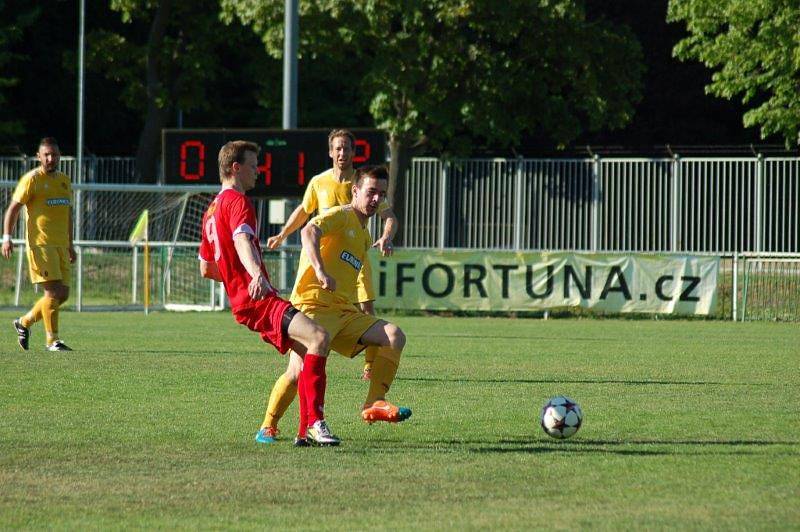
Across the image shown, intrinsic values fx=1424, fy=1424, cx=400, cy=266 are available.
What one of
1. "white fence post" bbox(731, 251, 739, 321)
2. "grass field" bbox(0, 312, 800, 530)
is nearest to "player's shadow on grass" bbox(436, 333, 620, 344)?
"grass field" bbox(0, 312, 800, 530)

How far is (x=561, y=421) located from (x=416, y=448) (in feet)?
3.02

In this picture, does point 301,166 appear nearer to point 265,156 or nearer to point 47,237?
point 265,156

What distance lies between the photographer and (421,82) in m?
32.9

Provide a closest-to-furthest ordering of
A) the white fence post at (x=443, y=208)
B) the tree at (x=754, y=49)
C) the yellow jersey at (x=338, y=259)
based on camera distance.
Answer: the yellow jersey at (x=338, y=259) < the tree at (x=754, y=49) < the white fence post at (x=443, y=208)

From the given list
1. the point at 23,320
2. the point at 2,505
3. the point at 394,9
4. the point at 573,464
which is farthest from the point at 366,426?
the point at 394,9

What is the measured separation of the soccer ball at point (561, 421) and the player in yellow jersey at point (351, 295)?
85 centimetres

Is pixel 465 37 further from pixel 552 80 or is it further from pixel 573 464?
pixel 573 464

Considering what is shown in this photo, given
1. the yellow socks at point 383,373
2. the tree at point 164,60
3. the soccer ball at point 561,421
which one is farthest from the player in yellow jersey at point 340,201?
the tree at point 164,60

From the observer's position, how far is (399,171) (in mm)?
33781

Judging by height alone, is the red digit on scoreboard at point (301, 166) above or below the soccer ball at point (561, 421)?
above

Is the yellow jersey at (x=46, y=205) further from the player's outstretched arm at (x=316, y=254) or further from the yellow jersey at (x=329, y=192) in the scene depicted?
the player's outstretched arm at (x=316, y=254)

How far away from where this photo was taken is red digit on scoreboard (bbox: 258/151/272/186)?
23.2 meters

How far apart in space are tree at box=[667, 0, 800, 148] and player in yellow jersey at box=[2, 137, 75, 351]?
17587 mm

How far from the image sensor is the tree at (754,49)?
28422 mm
